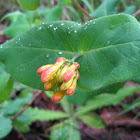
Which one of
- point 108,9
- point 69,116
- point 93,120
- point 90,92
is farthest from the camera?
point 69,116

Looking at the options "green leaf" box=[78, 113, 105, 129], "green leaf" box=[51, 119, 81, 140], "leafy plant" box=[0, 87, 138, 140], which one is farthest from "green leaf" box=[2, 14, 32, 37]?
"green leaf" box=[78, 113, 105, 129]

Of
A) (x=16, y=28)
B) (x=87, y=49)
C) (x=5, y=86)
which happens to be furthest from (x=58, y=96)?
(x=16, y=28)

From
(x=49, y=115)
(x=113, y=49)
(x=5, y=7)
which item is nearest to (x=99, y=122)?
(x=49, y=115)

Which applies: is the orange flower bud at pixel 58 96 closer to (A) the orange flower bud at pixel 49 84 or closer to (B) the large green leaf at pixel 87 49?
(A) the orange flower bud at pixel 49 84

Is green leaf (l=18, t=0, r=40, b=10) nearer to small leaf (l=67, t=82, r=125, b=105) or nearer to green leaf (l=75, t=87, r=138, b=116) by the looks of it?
small leaf (l=67, t=82, r=125, b=105)

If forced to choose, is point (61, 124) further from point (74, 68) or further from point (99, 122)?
point (74, 68)

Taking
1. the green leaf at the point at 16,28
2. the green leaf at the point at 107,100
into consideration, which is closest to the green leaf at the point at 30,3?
the green leaf at the point at 16,28

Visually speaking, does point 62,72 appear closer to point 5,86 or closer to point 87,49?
point 87,49
